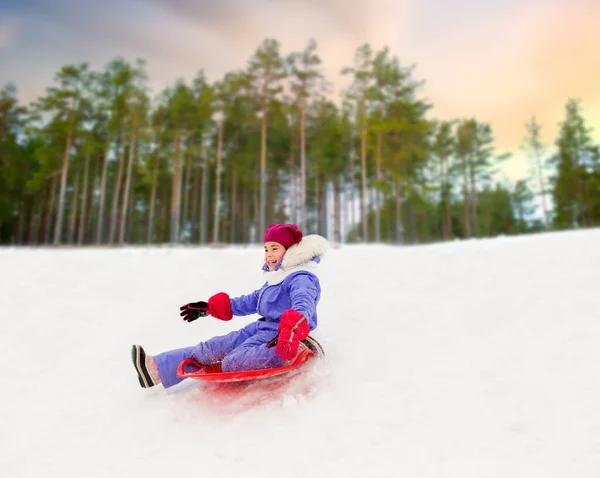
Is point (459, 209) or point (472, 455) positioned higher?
point (459, 209)

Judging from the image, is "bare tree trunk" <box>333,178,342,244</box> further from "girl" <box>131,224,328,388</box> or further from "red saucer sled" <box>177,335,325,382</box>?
"red saucer sled" <box>177,335,325,382</box>

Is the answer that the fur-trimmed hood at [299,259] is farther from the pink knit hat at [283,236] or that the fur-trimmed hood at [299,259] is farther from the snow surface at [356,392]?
the snow surface at [356,392]

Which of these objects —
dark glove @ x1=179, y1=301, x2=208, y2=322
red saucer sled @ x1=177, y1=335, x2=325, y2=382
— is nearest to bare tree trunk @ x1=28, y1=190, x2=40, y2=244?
dark glove @ x1=179, y1=301, x2=208, y2=322

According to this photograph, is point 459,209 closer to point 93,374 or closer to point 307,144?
point 307,144

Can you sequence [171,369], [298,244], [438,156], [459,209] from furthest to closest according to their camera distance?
[459,209] → [438,156] → [298,244] → [171,369]

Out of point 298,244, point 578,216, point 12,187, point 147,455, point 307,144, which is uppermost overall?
point 307,144

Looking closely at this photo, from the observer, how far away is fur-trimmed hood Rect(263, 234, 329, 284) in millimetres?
3279

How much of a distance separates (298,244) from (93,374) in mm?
2551

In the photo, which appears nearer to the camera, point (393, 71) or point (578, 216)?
point (393, 71)

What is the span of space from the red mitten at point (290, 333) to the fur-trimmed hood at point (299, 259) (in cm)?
57

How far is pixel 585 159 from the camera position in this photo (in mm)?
29672

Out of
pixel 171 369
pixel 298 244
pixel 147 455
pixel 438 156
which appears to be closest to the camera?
pixel 147 455

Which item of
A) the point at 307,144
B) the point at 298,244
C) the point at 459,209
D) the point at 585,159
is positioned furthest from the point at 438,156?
the point at 298,244

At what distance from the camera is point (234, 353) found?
3.00 metres
